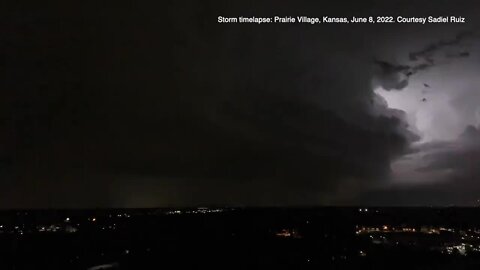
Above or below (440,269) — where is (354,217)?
above

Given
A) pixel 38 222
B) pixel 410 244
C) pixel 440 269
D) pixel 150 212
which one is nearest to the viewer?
pixel 440 269

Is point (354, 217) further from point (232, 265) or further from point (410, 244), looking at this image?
point (232, 265)

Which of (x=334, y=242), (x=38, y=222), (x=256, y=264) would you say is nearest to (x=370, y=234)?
(x=334, y=242)

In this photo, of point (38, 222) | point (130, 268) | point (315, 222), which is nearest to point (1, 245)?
point (38, 222)

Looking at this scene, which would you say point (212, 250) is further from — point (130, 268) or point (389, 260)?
point (389, 260)

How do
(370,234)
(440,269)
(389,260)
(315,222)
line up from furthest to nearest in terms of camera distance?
(315,222) → (370,234) → (389,260) → (440,269)

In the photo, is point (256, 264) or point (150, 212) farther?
point (150, 212)
